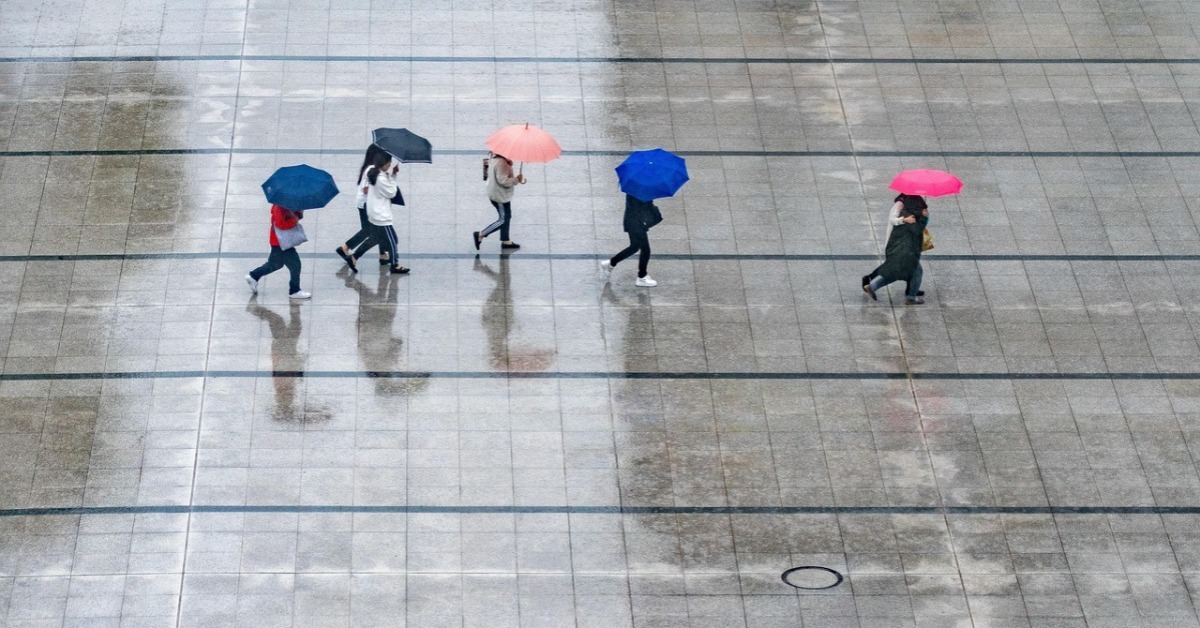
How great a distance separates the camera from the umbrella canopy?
15383 millimetres

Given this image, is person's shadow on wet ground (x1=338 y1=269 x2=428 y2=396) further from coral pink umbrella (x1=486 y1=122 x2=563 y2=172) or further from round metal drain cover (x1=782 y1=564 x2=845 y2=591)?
round metal drain cover (x1=782 y1=564 x2=845 y2=591)

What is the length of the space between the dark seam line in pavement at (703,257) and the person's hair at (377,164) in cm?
115

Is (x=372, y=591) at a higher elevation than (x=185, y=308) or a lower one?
lower

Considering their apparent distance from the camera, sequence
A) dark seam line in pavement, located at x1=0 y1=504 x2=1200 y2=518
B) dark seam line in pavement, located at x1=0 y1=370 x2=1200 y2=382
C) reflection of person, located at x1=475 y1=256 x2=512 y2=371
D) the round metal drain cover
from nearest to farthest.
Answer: the round metal drain cover, dark seam line in pavement, located at x1=0 y1=504 x2=1200 y2=518, dark seam line in pavement, located at x1=0 y1=370 x2=1200 y2=382, reflection of person, located at x1=475 y1=256 x2=512 y2=371

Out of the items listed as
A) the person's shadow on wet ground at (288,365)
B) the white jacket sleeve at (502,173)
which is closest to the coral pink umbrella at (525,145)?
the white jacket sleeve at (502,173)

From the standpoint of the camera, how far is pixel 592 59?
62.5ft

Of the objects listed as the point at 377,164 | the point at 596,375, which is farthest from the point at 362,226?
the point at 596,375

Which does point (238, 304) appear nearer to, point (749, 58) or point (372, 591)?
point (372, 591)

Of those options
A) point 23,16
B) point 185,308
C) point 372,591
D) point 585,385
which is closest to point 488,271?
point 585,385

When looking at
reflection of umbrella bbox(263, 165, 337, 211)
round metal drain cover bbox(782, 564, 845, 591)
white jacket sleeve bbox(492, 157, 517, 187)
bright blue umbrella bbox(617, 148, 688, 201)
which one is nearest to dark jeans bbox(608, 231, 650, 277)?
bright blue umbrella bbox(617, 148, 688, 201)

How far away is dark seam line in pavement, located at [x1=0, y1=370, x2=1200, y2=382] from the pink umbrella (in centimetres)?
173

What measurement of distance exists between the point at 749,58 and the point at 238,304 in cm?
715

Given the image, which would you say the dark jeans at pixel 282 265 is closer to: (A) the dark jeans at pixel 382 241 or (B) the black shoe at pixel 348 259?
(B) the black shoe at pixel 348 259

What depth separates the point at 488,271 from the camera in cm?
1603
